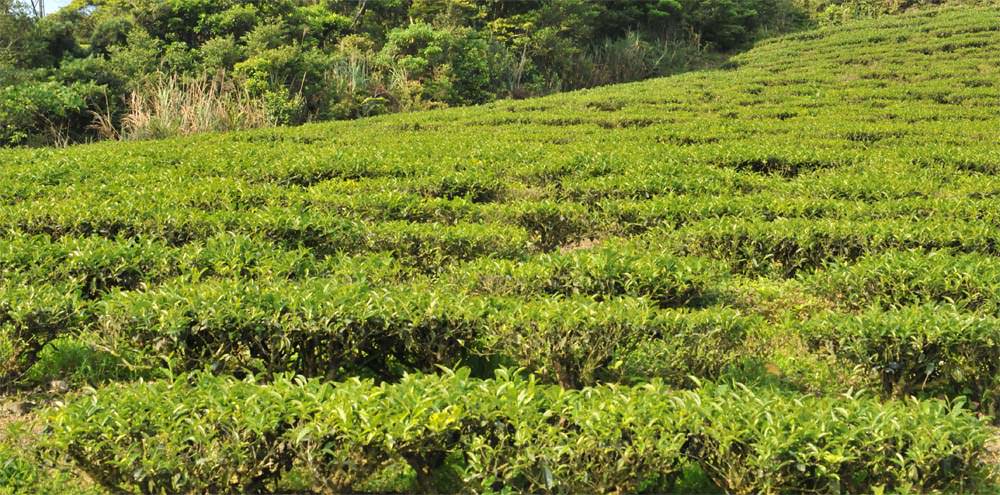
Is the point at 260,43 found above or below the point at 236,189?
above

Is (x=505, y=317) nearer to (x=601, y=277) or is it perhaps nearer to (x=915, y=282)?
(x=601, y=277)

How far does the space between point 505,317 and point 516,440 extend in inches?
50.2

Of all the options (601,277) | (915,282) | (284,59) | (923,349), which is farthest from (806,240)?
(284,59)

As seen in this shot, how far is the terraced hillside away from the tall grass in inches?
133

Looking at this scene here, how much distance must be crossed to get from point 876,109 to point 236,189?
12.2 metres

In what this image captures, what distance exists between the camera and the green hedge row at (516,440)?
2.92 metres

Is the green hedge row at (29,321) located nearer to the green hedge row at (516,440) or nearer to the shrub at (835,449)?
the green hedge row at (516,440)

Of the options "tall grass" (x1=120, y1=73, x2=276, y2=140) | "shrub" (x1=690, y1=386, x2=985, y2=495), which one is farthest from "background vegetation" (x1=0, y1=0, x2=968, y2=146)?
"shrub" (x1=690, y1=386, x2=985, y2=495)

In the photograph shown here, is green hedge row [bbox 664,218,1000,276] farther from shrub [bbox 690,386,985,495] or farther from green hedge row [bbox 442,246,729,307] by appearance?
shrub [bbox 690,386,985,495]

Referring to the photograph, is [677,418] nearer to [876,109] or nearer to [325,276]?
[325,276]

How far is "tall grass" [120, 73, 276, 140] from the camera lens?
1416 centimetres

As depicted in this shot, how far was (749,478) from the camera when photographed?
2.99 meters

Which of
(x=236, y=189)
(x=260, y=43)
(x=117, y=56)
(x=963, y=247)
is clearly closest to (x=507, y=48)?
(x=260, y=43)

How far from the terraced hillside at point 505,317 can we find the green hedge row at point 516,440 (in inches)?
0.5
